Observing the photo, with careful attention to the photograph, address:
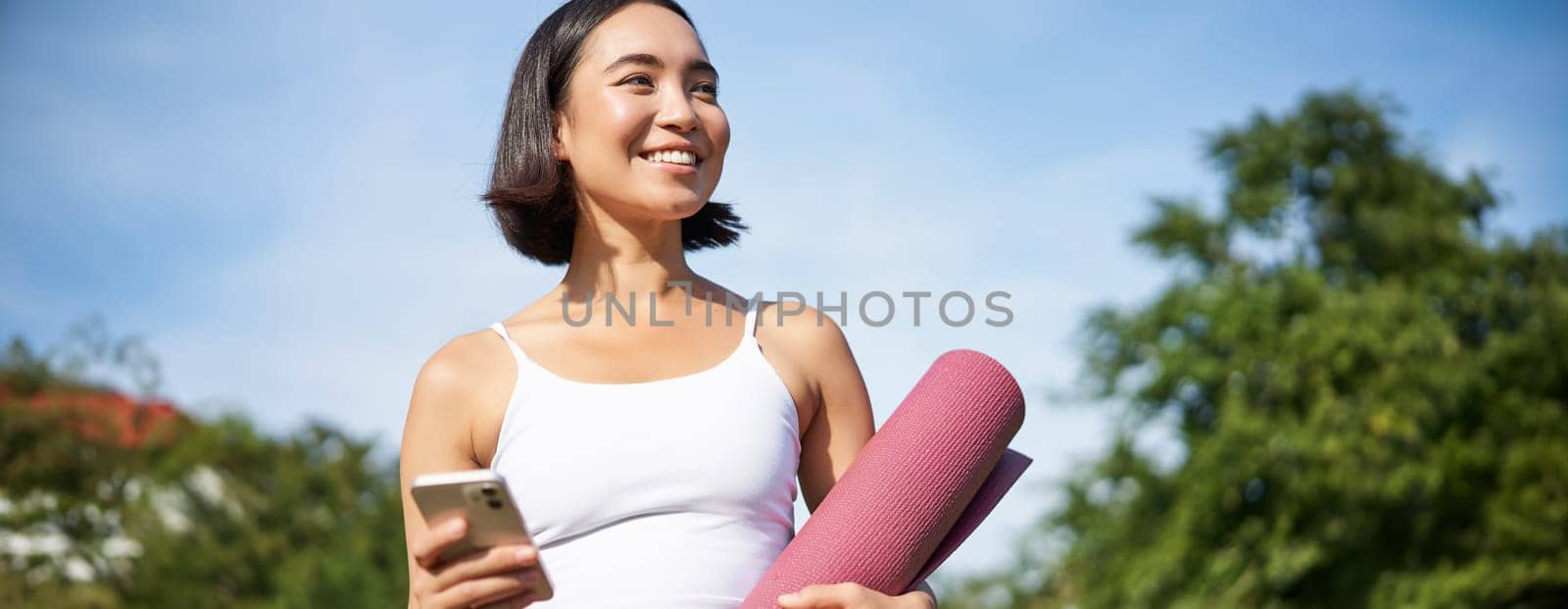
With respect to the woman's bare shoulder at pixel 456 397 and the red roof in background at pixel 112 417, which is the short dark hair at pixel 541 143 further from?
the red roof in background at pixel 112 417

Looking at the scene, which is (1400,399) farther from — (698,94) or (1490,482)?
(698,94)

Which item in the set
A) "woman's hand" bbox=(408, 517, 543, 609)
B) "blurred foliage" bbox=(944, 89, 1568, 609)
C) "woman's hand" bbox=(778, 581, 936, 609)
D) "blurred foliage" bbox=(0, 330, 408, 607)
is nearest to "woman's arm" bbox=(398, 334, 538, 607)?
"woman's hand" bbox=(408, 517, 543, 609)

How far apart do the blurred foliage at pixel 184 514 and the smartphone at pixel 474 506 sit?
89.4ft

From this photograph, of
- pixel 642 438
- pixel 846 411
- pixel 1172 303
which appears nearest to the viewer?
pixel 642 438

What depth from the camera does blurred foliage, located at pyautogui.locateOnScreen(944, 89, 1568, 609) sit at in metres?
21.2

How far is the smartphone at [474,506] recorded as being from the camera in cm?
178

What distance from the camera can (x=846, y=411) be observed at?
2461 millimetres

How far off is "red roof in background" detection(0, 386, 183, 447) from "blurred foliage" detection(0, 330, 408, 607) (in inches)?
4.3

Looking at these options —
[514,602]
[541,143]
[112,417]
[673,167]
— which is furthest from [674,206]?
[112,417]

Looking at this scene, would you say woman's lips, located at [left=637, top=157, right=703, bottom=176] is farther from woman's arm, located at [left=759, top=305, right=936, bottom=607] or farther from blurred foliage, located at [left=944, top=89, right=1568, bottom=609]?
blurred foliage, located at [left=944, top=89, right=1568, bottom=609]

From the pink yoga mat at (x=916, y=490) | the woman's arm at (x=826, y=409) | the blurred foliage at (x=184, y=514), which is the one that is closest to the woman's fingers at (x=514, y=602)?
the pink yoga mat at (x=916, y=490)

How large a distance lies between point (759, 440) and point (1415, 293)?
21943 mm

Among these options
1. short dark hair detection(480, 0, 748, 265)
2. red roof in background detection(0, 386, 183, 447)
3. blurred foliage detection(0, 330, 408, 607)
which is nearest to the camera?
short dark hair detection(480, 0, 748, 265)

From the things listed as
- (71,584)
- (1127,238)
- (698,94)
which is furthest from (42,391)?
(698,94)
